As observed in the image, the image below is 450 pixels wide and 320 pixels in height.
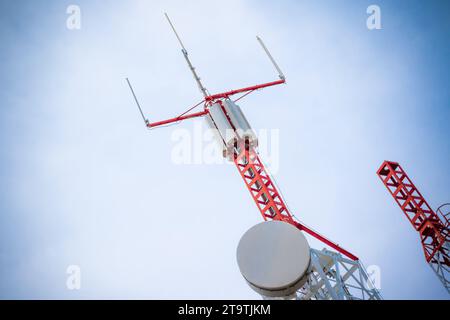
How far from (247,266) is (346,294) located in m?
4.28

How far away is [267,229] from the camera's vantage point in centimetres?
1230

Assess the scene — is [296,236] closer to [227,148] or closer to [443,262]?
[227,148]

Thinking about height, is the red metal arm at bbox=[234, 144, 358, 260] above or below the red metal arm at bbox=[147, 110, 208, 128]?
below

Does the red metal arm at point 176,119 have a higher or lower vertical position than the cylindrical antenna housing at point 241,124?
higher

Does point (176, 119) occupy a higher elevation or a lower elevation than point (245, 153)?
higher

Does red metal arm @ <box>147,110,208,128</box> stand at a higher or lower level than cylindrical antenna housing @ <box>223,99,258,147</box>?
higher

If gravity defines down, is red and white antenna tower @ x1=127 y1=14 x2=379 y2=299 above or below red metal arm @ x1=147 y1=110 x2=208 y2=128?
below

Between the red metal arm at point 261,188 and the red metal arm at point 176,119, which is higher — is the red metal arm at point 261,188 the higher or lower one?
the lower one

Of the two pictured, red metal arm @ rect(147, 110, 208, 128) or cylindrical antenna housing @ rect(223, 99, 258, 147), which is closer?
cylindrical antenna housing @ rect(223, 99, 258, 147)

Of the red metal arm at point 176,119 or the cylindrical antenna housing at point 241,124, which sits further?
the red metal arm at point 176,119

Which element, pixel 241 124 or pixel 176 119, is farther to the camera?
pixel 176 119

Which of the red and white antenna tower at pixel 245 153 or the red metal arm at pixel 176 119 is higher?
the red metal arm at pixel 176 119
